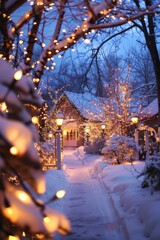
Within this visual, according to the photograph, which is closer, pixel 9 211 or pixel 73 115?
pixel 9 211

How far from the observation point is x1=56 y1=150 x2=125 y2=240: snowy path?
21.1ft

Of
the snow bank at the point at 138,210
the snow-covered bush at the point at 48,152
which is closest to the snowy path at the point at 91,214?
the snow bank at the point at 138,210

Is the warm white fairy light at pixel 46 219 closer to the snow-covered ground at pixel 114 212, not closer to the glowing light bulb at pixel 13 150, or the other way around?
the glowing light bulb at pixel 13 150

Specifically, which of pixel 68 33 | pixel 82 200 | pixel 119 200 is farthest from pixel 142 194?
pixel 68 33

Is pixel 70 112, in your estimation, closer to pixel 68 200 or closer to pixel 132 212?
A: pixel 68 200

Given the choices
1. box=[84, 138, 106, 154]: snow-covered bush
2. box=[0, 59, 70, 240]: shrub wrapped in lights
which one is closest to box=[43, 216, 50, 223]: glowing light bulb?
box=[0, 59, 70, 240]: shrub wrapped in lights

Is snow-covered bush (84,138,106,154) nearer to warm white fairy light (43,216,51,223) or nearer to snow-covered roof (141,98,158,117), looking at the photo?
snow-covered roof (141,98,158,117)

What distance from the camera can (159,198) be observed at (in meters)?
6.98

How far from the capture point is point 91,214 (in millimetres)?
8141

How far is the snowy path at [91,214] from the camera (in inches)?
253

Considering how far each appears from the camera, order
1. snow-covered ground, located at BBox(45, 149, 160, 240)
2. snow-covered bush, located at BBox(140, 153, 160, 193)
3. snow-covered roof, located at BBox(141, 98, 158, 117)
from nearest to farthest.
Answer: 1. snow-covered ground, located at BBox(45, 149, 160, 240)
2. snow-covered bush, located at BBox(140, 153, 160, 193)
3. snow-covered roof, located at BBox(141, 98, 158, 117)

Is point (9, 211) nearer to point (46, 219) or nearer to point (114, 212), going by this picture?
point (46, 219)

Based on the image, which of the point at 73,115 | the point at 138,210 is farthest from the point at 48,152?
the point at 73,115

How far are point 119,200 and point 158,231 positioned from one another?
3884 millimetres
